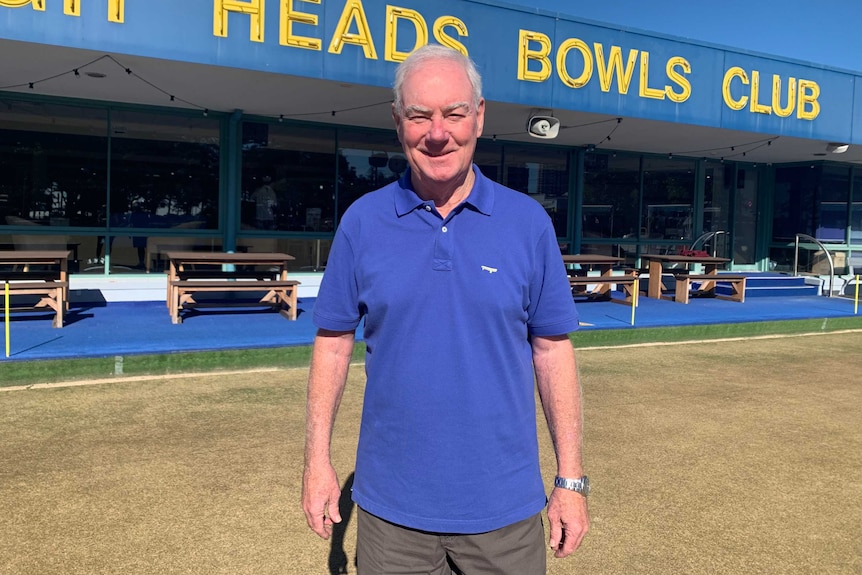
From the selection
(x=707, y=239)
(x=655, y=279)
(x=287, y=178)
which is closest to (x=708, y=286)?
(x=655, y=279)

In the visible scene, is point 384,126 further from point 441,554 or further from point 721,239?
point 441,554

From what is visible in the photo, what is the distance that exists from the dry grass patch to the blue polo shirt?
5.39ft

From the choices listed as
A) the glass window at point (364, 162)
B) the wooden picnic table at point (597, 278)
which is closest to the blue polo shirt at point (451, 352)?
the wooden picnic table at point (597, 278)

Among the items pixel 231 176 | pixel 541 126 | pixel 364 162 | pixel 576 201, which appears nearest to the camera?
pixel 541 126

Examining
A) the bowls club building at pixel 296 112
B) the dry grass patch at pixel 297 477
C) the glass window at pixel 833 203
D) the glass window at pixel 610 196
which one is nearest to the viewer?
the dry grass patch at pixel 297 477

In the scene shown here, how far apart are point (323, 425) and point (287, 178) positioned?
33.4 feet

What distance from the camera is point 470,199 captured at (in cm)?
187

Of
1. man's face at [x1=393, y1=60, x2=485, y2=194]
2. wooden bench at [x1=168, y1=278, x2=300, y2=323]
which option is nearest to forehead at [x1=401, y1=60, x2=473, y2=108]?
man's face at [x1=393, y1=60, x2=485, y2=194]

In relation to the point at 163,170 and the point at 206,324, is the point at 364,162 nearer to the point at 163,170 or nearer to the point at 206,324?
the point at 163,170

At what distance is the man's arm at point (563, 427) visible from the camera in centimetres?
190

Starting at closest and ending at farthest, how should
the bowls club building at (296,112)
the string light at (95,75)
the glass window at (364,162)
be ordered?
the string light at (95,75) < the bowls club building at (296,112) < the glass window at (364,162)

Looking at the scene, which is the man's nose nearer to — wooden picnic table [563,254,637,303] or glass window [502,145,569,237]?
wooden picnic table [563,254,637,303]

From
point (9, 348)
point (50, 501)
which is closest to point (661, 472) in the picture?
point (50, 501)

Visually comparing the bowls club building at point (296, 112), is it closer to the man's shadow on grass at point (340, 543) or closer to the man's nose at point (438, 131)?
the man's shadow on grass at point (340, 543)
